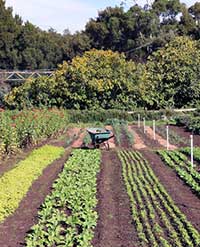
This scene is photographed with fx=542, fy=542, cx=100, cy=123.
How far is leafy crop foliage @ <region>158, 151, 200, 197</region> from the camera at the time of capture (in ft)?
37.3

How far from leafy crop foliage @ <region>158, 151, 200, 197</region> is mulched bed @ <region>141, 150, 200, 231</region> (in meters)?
0.12

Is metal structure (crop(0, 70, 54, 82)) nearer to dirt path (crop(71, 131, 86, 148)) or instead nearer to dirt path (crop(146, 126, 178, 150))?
dirt path (crop(146, 126, 178, 150))

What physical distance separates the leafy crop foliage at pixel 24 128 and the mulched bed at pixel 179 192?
13.4ft

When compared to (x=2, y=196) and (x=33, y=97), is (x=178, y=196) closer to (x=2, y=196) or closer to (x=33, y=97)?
(x=2, y=196)

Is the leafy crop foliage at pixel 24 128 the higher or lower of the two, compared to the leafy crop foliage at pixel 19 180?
higher

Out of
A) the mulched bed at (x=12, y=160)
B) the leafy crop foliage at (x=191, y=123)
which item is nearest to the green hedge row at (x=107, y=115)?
the leafy crop foliage at (x=191, y=123)

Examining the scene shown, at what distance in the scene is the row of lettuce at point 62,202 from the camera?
7.31 meters

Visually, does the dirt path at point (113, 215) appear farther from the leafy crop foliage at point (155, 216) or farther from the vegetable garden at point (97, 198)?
the leafy crop foliage at point (155, 216)

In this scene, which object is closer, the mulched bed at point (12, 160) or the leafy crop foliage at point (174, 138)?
the mulched bed at point (12, 160)

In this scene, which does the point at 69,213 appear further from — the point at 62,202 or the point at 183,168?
the point at 183,168

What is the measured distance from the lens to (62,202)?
30.1 feet

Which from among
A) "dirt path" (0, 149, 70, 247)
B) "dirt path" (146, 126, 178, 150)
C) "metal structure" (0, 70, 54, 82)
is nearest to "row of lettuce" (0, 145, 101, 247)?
"dirt path" (0, 149, 70, 247)

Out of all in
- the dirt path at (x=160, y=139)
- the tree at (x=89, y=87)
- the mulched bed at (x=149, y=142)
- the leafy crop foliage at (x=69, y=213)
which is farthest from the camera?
the tree at (x=89, y=87)

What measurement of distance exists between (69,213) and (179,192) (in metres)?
2.77
